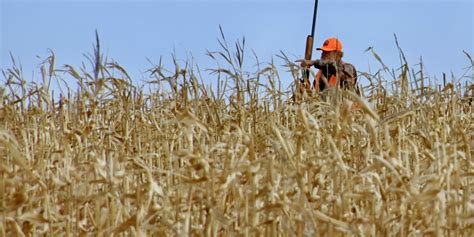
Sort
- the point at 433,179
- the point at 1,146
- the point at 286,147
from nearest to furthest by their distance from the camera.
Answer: the point at 286,147 → the point at 433,179 → the point at 1,146

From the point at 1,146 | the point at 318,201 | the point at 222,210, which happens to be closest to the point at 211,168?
the point at 222,210

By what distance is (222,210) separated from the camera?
3.46 meters

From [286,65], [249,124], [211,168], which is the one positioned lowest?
[211,168]

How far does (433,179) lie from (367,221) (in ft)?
1.14

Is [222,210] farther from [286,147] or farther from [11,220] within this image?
[11,220]

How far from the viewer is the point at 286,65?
5.90m

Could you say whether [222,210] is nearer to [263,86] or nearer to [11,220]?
[11,220]

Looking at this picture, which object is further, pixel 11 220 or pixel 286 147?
pixel 11 220

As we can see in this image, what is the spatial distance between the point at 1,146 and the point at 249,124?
1.87 metres

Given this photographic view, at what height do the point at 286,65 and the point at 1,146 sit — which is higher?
the point at 286,65

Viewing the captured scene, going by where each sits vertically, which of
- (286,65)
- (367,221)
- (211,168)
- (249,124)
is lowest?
(367,221)

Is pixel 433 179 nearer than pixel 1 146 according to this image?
Yes

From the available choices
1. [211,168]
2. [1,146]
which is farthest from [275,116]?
[211,168]

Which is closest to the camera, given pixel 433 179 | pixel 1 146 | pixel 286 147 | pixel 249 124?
pixel 286 147
